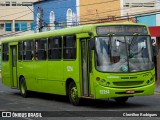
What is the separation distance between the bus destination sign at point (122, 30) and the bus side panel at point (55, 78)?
2.81m

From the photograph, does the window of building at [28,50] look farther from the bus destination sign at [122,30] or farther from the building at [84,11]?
the building at [84,11]

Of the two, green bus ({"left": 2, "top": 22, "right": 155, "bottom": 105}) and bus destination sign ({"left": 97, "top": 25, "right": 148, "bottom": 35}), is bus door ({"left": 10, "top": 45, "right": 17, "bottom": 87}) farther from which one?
bus destination sign ({"left": 97, "top": 25, "right": 148, "bottom": 35})

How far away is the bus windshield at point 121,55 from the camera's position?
16.4 m

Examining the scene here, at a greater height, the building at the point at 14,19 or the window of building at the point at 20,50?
the building at the point at 14,19

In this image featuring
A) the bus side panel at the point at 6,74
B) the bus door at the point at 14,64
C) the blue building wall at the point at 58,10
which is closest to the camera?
the bus door at the point at 14,64

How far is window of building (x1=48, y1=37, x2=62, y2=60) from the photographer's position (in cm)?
1912

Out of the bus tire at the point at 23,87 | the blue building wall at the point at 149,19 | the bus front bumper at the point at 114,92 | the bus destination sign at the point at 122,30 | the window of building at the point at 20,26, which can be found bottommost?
the bus tire at the point at 23,87

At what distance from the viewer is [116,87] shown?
53.9 feet

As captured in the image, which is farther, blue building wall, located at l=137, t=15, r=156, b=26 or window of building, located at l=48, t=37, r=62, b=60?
blue building wall, located at l=137, t=15, r=156, b=26

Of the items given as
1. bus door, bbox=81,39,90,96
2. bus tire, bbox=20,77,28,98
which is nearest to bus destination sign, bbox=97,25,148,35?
bus door, bbox=81,39,90,96

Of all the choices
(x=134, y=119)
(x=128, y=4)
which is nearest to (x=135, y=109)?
(x=134, y=119)

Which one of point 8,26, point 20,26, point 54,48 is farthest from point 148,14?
point 8,26

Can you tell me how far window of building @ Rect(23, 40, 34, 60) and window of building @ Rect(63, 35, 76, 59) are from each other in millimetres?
3678

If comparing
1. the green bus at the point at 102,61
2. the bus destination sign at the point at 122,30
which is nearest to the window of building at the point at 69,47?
the green bus at the point at 102,61
